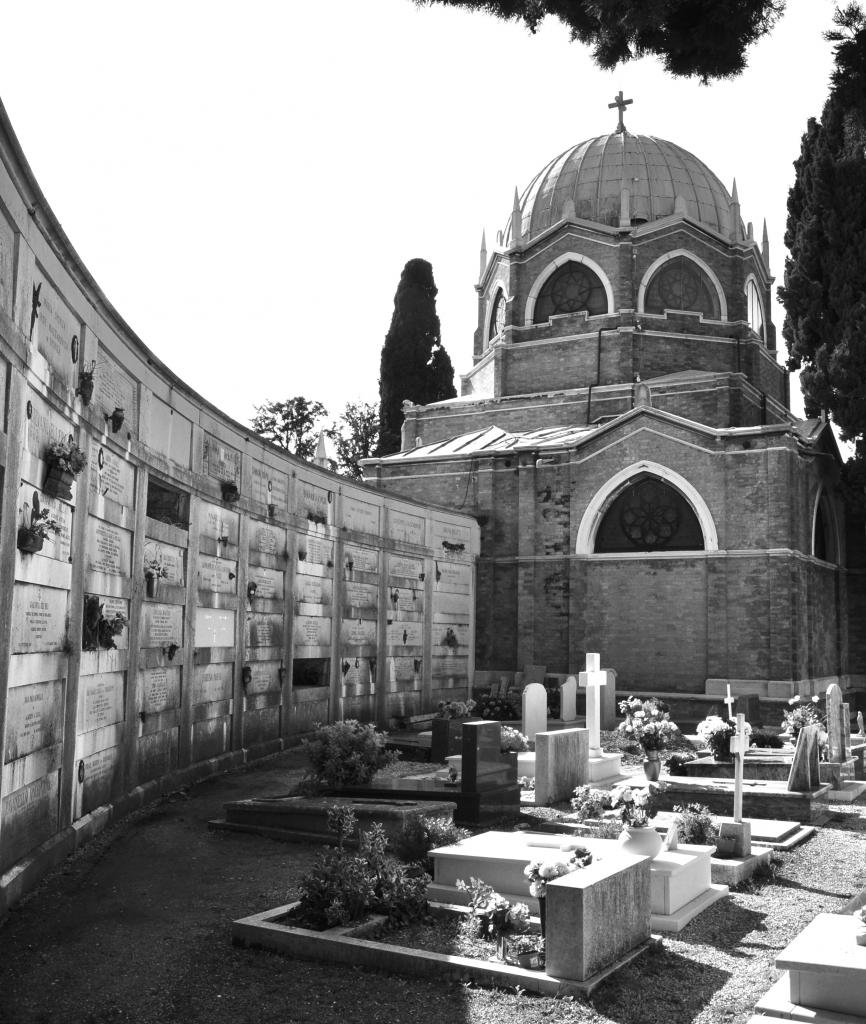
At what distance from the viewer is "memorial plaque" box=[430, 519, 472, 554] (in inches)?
896

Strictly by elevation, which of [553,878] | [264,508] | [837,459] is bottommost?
[553,878]

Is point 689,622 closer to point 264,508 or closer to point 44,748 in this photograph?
point 264,508

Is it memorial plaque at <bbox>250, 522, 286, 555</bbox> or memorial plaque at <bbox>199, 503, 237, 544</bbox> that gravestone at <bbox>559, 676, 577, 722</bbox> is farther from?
memorial plaque at <bbox>199, 503, 237, 544</bbox>

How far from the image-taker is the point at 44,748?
27.6 ft

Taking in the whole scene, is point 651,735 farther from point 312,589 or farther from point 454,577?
point 454,577

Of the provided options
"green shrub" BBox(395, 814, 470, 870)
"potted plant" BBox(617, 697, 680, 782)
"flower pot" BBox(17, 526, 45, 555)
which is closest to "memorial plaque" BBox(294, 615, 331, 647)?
"potted plant" BBox(617, 697, 680, 782)

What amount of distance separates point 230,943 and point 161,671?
19.0 ft

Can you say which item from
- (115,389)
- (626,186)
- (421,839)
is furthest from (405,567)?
(626,186)

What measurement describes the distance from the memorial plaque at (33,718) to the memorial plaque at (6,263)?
9.20 feet

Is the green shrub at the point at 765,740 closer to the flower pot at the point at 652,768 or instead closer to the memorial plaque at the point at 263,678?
the flower pot at the point at 652,768

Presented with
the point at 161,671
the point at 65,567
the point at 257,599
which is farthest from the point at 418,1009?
the point at 257,599

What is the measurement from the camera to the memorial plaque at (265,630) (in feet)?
49.8

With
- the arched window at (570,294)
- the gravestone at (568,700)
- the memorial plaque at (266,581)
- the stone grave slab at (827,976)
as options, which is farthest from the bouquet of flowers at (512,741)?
the arched window at (570,294)

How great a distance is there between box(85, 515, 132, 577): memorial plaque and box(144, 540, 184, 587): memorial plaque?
27.1 inches
